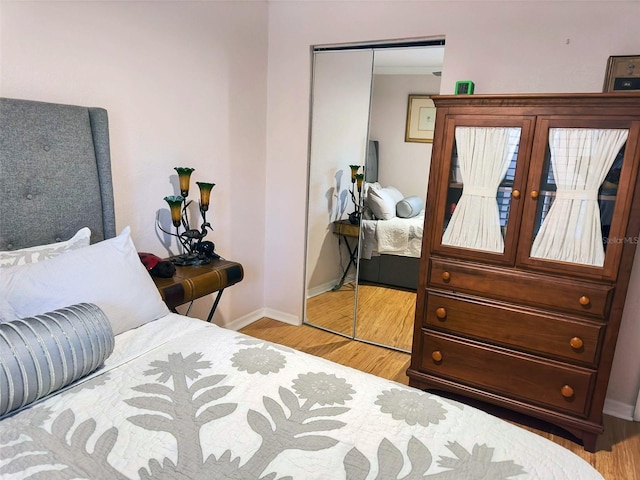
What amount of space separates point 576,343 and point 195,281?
6.21ft

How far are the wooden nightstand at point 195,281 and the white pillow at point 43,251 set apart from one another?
40cm

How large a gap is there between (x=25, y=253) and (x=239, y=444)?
118cm

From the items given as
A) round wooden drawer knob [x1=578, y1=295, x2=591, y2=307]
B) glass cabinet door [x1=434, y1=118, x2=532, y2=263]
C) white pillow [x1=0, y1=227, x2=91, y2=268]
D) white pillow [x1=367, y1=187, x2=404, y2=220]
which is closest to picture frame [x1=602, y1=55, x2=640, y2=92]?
glass cabinet door [x1=434, y1=118, x2=532, y2=263]

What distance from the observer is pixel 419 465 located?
102 centimetres

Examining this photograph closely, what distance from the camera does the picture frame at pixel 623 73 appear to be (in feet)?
6.79

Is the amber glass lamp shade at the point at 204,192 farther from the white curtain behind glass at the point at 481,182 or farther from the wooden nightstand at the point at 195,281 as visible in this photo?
the white curtain behind glass at the point at 481,182

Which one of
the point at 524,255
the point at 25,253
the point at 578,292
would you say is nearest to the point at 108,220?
the point at 25,253

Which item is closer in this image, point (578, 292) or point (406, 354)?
point (578, 292)

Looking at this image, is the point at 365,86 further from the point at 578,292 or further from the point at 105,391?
the point at 105,391

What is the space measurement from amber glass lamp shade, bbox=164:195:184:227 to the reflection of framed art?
4.89 feet

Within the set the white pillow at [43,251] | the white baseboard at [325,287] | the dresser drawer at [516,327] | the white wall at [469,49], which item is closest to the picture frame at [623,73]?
the white wall at [469,49]

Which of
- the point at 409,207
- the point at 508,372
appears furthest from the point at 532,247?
the point at 409,207

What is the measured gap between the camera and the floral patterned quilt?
39.3 inches

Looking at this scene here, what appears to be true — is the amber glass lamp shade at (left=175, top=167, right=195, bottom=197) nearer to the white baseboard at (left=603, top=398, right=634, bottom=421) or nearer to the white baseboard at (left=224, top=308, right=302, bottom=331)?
the white baseboard at (left=224, top=308, right=302, bottom=331)
